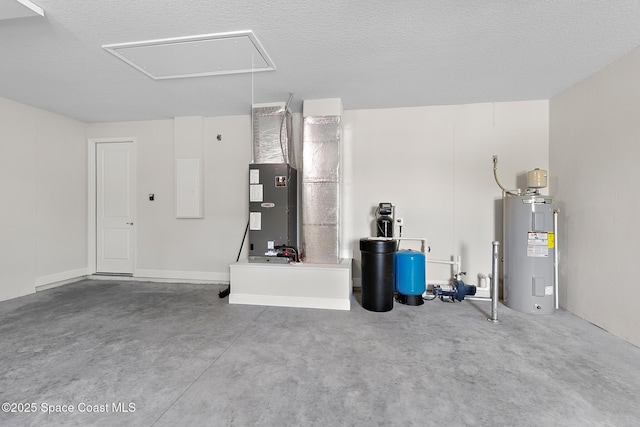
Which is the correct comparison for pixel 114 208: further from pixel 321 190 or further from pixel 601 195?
pixel 601 195

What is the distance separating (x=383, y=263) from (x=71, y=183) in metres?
5.08

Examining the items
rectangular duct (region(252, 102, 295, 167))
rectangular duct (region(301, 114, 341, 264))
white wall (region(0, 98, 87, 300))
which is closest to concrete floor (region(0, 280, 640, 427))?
rectangular duct (region(301, 114, 341, 264))

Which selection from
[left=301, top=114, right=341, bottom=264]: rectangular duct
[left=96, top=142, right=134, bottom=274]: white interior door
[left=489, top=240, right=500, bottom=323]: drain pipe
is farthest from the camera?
[left=96, top=142, right=134, bottom=274]: white interior door

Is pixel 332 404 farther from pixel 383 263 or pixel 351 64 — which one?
pixel 351 64

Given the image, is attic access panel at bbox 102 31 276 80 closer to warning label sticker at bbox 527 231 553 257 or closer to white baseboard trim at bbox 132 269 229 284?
white baseboard trim at bbox 132 269 229 284

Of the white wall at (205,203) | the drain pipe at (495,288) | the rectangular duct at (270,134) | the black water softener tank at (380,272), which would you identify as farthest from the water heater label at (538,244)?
the white wall at (205,203)

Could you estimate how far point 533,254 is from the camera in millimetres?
3152

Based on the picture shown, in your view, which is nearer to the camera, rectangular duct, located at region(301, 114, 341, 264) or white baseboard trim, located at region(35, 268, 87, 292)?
rectangular duct, located at region(301, 114, 341, 264)

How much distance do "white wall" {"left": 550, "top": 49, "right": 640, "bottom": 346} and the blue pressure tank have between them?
64.7 inches

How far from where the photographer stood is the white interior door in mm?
4762

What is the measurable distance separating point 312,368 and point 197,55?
9.54 ft

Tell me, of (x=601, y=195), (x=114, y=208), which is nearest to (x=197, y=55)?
(x=114, y=208)

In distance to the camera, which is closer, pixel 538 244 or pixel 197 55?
pixel 197 55

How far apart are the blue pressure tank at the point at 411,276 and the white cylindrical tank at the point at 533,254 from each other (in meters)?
1.06
